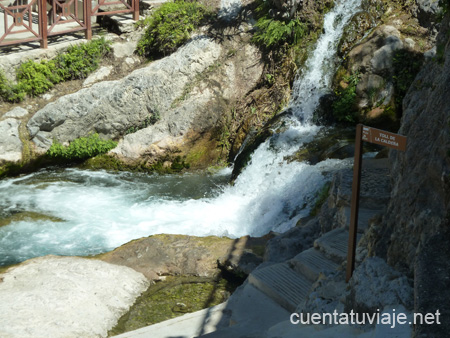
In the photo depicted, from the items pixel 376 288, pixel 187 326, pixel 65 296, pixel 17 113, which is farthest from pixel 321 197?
pixel 17 113

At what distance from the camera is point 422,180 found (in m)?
4.76

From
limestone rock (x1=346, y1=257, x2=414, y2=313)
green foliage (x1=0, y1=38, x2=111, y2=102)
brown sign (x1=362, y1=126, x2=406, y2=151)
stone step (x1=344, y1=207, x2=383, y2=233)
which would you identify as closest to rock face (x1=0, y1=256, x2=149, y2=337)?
stone step (x1=344, y1=207, x2=383, y2=233)

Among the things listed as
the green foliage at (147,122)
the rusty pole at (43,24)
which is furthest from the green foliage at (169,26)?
the rusty pole at (43,24)

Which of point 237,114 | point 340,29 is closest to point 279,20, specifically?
point 340,29

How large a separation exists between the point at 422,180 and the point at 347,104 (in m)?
7.60

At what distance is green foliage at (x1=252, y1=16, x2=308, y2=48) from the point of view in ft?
44.9

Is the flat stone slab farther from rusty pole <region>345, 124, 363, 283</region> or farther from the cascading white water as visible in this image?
the cascading white water

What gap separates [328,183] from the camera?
32.2ft

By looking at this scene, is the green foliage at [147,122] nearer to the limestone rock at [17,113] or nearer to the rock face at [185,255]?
the limestone rock at [17,113]

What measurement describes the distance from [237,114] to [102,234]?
4988 mm

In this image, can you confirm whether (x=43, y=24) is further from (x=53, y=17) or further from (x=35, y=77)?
(x=35, y=77)

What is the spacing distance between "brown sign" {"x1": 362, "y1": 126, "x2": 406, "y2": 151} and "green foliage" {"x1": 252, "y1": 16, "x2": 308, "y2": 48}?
903 cm

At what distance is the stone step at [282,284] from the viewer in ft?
20.9

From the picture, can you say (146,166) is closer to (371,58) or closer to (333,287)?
(371,58)
